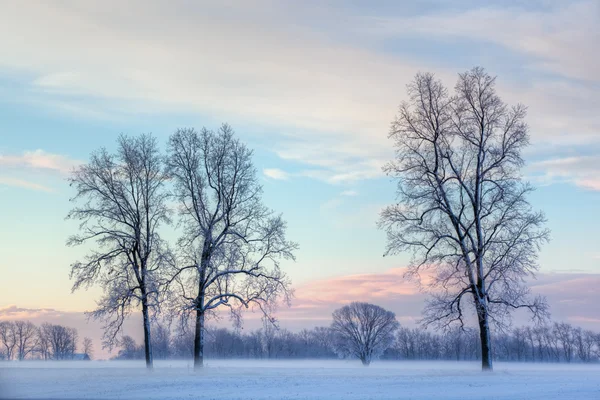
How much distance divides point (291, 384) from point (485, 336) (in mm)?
12443

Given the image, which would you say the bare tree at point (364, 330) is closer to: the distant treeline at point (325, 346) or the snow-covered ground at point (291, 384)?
the distant treeline at point (325, 346)

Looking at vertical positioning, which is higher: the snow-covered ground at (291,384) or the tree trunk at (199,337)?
the tree trunk at (199,337)

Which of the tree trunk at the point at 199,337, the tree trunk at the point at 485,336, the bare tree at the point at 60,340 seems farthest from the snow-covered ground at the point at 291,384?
the bare tree at the point at 60,340

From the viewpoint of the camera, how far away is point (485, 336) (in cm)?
3319

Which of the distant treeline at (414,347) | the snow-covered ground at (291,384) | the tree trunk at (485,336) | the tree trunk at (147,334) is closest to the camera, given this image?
the snow-covered ground at (291,384)

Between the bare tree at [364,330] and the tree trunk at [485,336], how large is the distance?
59618 mm

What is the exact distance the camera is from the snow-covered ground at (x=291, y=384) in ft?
78.2

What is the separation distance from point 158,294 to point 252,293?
5722 mm

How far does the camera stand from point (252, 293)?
3584cm

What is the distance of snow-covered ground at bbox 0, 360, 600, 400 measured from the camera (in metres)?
23.8

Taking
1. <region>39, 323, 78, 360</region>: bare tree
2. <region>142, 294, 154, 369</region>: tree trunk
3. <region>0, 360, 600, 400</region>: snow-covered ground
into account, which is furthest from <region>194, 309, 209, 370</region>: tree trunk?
<region>39, 323, 78, 360</region>: bare tree

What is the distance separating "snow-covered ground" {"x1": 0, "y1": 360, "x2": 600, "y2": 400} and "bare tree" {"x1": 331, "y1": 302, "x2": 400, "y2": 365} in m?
57.9

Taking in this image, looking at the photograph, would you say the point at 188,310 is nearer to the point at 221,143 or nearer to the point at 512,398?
the point at 221,143

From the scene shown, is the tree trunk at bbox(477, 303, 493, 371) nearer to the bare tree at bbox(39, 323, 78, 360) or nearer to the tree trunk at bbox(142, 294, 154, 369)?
the tree trunk at bbox(142, 294, 154, 369)
